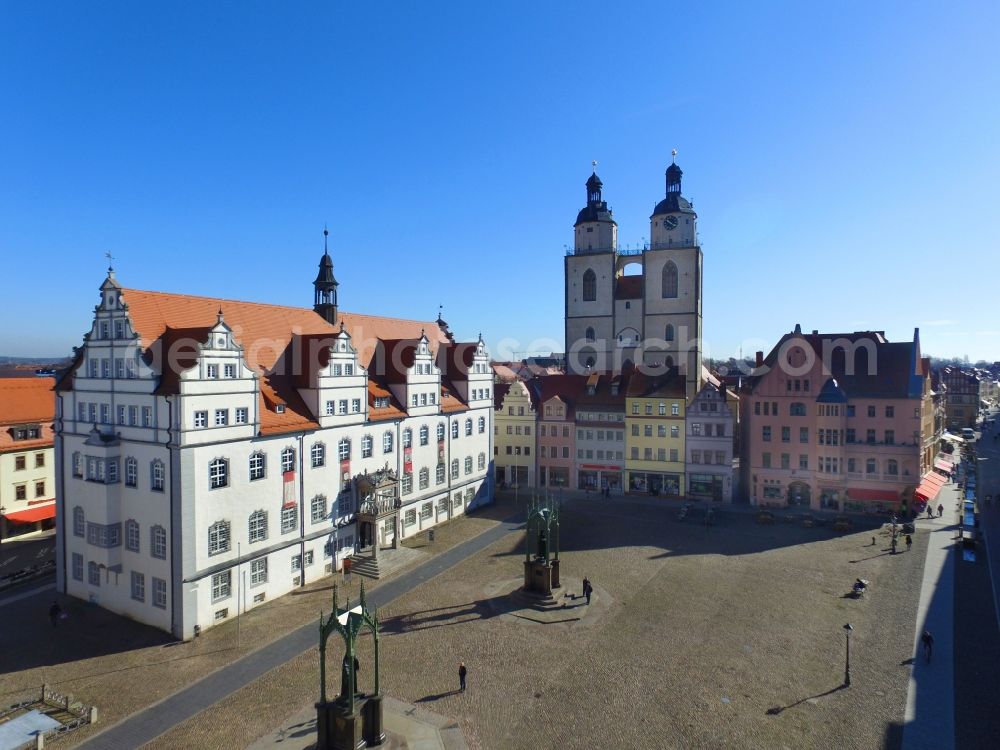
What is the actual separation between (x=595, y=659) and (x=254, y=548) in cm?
1911

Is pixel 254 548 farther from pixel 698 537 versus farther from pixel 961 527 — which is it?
pixel 961 527

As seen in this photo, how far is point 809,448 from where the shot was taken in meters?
55.3

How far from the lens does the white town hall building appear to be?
30.7 m

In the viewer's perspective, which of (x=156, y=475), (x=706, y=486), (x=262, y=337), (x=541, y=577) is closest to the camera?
(x=156, y=475)

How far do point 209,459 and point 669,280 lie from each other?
2096 inches

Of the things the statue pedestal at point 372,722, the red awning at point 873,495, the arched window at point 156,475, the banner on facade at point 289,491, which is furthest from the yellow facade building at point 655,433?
the statue pedestal at point 372,722

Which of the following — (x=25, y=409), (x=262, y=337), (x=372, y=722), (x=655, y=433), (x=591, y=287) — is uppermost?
(x=591, y=287)

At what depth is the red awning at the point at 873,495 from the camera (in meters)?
52.8

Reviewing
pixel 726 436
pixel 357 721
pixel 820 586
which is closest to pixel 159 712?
pixel 357 721

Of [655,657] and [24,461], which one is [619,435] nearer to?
[655,657]

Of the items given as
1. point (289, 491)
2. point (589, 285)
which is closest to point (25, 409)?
point (289, 491)

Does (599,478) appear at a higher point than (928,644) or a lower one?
higher

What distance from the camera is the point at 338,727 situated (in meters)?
20.4

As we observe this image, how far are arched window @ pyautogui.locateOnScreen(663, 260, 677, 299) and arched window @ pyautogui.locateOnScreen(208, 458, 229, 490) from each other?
51798mm
